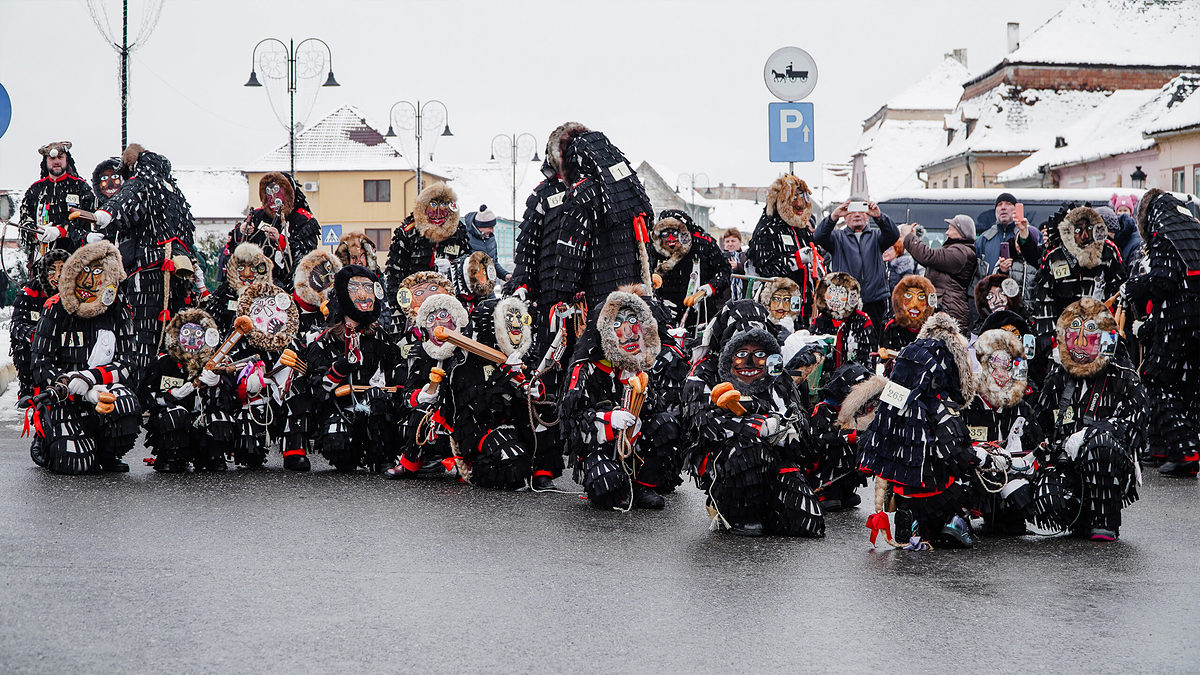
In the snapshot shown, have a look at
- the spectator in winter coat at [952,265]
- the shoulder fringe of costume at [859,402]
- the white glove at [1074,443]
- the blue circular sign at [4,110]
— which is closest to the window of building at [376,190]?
the spectator in winter coat at [952,265]

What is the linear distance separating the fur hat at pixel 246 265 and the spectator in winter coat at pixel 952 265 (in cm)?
585

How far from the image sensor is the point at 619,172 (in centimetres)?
924

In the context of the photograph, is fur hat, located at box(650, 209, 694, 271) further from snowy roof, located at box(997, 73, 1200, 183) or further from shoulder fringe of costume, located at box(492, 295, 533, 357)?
snowy roof, located at box(997, 73, 1200, 183)

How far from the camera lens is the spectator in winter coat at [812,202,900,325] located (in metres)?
11.1

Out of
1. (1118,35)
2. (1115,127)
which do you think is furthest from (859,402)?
(1118,35)

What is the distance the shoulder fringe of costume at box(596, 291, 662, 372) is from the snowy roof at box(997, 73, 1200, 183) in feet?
92.2

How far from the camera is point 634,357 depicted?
8133 millimetres

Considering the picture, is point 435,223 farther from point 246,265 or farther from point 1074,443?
point 1074,443

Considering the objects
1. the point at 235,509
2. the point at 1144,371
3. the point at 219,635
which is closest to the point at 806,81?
the point at 1144,371

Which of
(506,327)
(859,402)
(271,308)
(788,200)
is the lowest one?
(859,402)

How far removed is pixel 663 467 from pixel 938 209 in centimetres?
1290

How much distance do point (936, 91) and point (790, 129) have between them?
64.8 metres

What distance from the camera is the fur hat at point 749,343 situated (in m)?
7.37

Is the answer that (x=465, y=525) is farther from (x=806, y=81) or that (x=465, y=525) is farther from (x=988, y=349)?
(x=806, y=81)
